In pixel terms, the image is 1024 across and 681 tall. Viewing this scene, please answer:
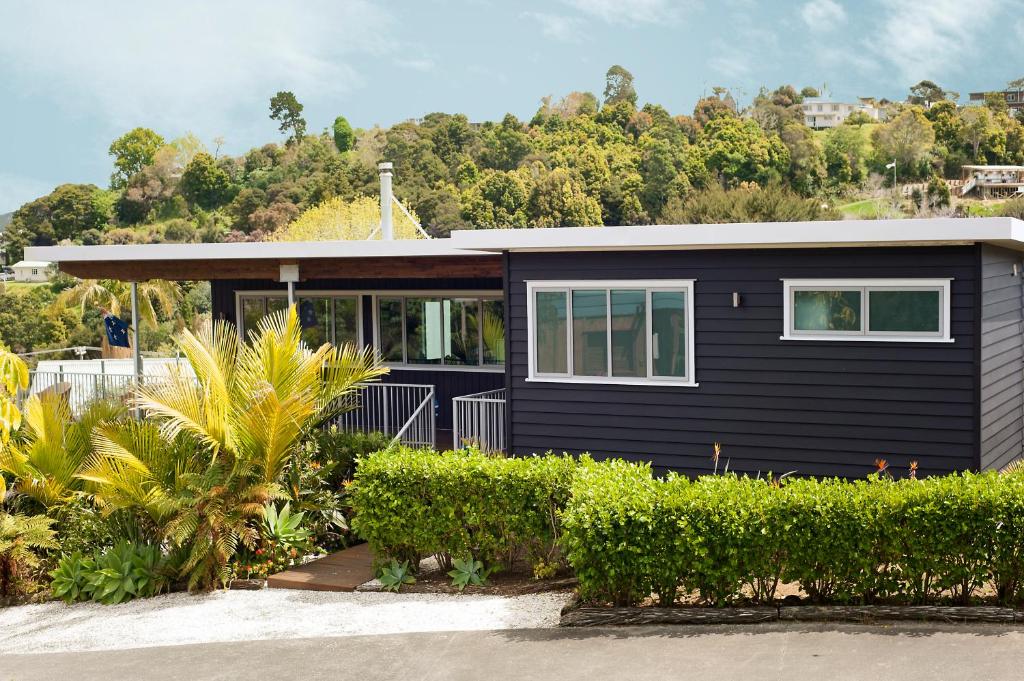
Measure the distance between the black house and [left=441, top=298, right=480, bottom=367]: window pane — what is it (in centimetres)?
290

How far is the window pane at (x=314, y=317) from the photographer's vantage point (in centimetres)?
1667

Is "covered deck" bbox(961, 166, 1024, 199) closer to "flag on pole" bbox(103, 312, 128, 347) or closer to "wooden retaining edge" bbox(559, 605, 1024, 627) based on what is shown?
"flag on pole" bbox(103, 312, 128, 347)

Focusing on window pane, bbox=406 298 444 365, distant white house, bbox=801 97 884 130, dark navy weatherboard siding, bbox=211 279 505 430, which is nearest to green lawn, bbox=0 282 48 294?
dark navy weatherboard siding, bbox=211 279 505 430

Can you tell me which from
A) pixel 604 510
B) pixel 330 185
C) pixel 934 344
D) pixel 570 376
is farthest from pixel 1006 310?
pixel 330 185

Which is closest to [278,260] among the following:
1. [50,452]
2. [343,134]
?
[50,452]

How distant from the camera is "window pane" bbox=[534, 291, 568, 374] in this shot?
11.5 meters

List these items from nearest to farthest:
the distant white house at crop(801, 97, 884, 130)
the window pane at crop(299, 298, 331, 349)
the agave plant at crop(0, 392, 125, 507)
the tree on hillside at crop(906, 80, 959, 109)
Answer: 1. the agave plant at crop(0, 392, 125, 507)
2. the window pane at crop(299, 298, 331, 349)
3. the distant white house at crop(801, 97, 884, 130)
4. the tree on hillside at crop(906, 80, 959, 109)

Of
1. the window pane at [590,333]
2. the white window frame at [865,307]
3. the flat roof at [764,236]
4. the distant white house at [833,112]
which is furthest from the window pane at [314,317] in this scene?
the distant white house at [833,112]

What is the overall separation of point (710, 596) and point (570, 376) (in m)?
3.55

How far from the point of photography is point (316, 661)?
26.6 ft

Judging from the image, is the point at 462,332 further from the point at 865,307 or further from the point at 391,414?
the point at 865,307

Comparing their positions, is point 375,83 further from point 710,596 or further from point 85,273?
point 710,596

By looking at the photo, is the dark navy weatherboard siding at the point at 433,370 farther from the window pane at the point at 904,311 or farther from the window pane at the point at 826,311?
the window pane at the point at 904,311

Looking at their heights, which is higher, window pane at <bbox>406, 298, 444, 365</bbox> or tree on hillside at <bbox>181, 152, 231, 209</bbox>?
tree on hillside at <bbox>181, 152, 231, 209</bbox>
